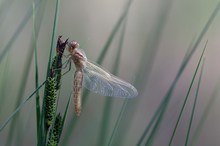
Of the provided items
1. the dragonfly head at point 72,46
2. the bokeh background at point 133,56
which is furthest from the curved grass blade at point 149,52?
the dragonfly head at point 72,46

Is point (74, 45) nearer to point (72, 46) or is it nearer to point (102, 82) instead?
point (72, 46)

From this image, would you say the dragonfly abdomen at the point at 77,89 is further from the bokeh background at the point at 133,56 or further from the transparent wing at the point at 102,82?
the bokeh background at the point at 133,56

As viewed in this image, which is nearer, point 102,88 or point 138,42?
point 102,88

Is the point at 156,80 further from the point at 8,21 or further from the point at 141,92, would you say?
the point at 8,21

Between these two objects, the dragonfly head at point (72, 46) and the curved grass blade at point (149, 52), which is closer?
the dragonfly head at point (72, 46)

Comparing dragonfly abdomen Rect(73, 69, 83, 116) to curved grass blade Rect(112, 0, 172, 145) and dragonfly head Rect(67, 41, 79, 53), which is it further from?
curved grass blade Rect(112, 0, 172, 145)

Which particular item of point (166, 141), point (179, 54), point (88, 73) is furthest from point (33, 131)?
point (179, 54)

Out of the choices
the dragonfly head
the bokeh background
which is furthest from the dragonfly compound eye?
the bokeh background

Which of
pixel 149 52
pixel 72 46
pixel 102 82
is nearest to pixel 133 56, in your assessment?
pixel 149 52
